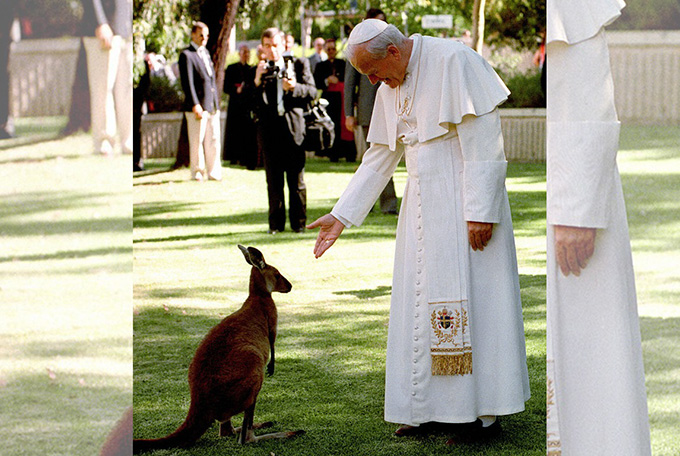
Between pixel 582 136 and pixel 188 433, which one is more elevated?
pixel 582 136

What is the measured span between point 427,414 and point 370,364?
1.45m

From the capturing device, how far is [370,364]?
609cm

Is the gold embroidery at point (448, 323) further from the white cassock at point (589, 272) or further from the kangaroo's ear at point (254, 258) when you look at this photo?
the white cassock at point (589, 272)

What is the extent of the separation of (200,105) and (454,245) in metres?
11.7

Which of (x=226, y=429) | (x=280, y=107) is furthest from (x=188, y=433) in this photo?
(x=280, y=107)

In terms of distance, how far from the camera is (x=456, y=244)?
182 inches

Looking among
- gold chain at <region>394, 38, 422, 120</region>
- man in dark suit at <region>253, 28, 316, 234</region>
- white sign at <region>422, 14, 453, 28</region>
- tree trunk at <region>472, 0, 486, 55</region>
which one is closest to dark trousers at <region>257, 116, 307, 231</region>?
man in dark suit at <region>253, 28, 316, 234</region>

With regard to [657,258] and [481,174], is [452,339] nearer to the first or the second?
[481,174]

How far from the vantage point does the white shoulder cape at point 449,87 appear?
178 inches

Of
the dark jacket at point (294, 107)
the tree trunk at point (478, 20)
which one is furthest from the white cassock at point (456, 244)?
the tree trunk at point (478, 20)

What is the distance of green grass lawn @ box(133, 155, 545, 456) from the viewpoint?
4875 millimetres

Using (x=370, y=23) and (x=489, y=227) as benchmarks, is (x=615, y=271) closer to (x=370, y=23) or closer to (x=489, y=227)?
(x=489, y=227)

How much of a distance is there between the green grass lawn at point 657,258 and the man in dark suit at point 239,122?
1473cm

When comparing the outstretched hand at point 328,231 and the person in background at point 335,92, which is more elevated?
the person in background at point 335,92
